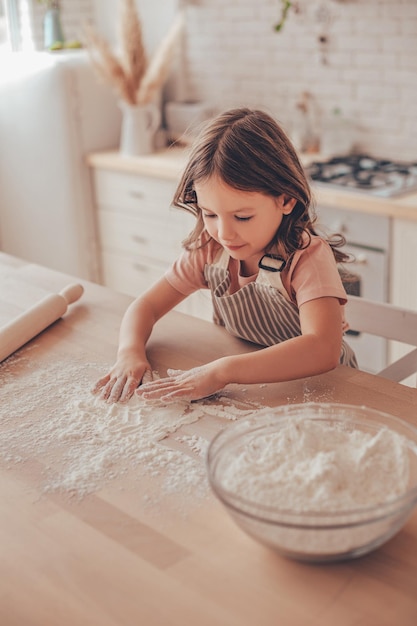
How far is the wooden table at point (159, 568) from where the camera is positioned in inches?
31.6

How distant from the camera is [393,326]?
1.53 meters

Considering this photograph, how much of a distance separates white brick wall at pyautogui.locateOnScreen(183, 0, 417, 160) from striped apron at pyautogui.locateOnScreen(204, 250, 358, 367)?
1.57m

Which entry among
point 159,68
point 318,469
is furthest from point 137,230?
point 318,469

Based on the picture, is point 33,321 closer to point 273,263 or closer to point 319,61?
point 273,263

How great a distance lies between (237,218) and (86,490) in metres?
0.56

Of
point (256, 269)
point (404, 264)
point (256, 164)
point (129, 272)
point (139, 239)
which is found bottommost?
point (129, 272)

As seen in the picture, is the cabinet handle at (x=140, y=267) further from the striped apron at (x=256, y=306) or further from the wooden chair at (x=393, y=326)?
the wooden chair at (x=393, y=326)

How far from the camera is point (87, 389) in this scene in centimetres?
135

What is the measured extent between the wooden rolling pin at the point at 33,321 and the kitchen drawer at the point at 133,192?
1.60m

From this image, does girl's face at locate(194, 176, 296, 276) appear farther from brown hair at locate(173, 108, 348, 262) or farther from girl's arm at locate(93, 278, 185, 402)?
girl's arm at locate(93, 278, 185, 402)

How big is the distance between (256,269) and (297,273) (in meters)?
0.13

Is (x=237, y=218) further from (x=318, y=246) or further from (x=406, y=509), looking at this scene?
(x=406, y=509)

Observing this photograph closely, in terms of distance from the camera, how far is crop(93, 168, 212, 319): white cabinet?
3.30m

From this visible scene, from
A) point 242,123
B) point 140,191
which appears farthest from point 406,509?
point 140,191
